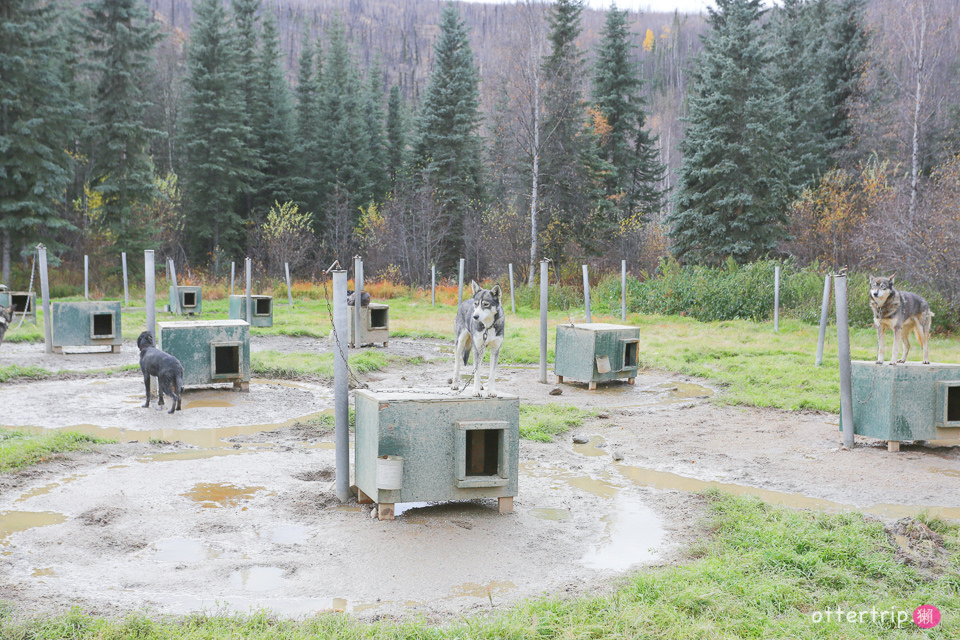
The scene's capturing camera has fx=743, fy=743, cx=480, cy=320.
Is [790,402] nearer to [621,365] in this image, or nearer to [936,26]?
[621,365]

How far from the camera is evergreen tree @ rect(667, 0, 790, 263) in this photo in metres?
27.1

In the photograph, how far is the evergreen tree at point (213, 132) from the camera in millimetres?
39125

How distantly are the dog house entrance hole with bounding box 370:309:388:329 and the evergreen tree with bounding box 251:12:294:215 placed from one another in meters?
28.4

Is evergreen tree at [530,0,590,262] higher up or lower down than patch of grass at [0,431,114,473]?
higher up

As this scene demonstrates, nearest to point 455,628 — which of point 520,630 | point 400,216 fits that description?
point 520,630

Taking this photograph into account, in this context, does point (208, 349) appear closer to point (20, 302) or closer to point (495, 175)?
point (20, 302)

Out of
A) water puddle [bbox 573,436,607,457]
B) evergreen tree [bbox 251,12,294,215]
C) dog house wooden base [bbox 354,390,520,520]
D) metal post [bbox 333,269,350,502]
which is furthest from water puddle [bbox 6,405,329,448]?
evergreen tree [bbox 251,12,294,215]

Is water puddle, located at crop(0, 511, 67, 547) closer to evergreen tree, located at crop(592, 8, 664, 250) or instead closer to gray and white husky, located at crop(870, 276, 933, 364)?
gray and white husky, located at crop(870, 276, 933, 364)

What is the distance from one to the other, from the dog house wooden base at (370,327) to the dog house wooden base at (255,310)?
13.1 feet

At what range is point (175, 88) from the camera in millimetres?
49344

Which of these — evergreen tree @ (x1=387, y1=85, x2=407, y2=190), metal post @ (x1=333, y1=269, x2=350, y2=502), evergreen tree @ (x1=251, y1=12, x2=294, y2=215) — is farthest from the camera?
evergreen tree @ (x1=387, y1=85, x2=407, y2=190)

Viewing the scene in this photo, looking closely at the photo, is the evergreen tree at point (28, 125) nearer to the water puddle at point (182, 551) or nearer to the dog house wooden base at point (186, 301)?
the dog house wooden base at point (186, 301)

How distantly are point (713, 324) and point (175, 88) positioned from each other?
42616mm

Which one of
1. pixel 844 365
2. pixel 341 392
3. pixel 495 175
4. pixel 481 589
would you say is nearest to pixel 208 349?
pixel 341 392
